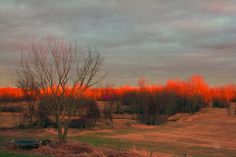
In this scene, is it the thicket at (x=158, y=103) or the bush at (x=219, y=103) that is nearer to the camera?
the thicket at (x=158, y=103)

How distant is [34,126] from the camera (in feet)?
167

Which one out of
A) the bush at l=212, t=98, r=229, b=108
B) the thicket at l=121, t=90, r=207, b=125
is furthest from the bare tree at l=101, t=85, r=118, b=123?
the bush at l=212, t=98, r=229, b=108

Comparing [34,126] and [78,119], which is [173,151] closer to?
[34,126]

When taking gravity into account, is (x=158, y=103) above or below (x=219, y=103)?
above

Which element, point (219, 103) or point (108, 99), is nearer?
point (108, 99)

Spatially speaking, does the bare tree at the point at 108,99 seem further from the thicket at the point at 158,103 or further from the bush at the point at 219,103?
the bush at the point at 219,103

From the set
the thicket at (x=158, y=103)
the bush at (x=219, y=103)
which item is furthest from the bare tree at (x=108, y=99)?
the bush at (x=219, y=103)

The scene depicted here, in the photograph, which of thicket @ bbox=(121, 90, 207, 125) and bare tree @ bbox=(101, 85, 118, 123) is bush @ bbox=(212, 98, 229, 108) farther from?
bare tree @ bbox=(101, 85, 118, 123)

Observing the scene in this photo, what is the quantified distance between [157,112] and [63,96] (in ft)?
228

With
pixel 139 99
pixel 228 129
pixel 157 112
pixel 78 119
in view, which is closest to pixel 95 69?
pixel 78 119

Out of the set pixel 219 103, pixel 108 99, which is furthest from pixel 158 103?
pixel 219 103

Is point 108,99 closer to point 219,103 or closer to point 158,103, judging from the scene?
point 158,103

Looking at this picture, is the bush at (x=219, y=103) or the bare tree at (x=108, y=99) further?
the bush at (x=219, y=103)

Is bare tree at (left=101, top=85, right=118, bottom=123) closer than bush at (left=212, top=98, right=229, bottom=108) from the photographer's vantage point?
Yes
